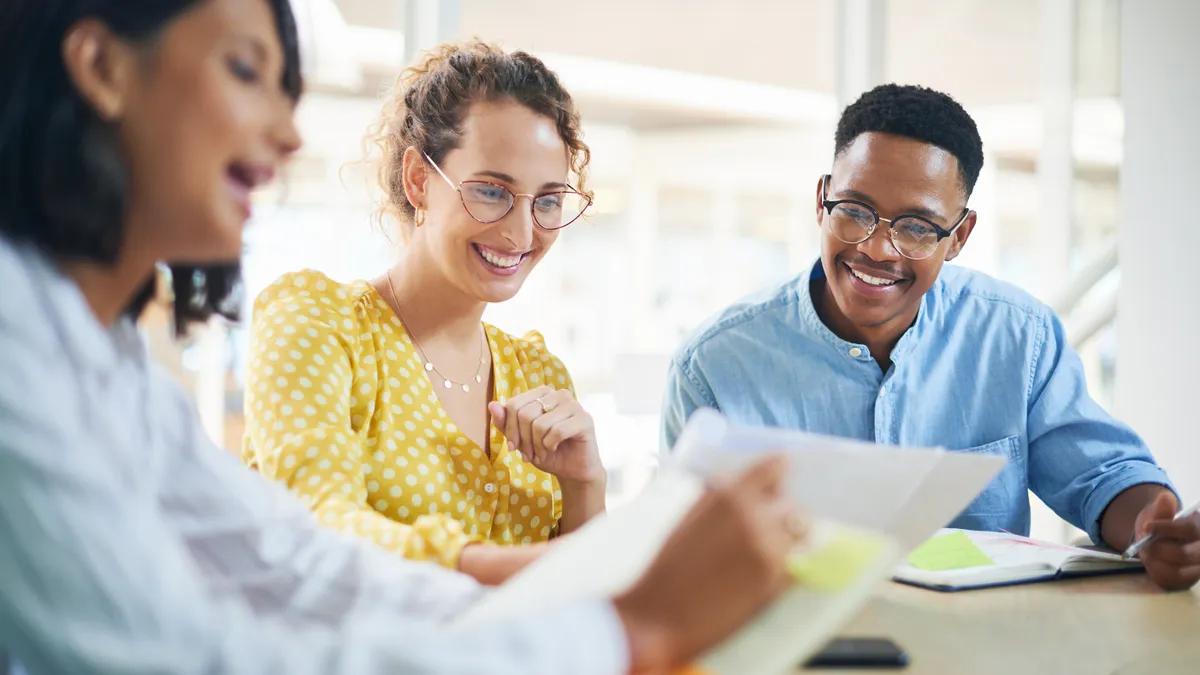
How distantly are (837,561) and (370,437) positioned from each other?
88 centimetres

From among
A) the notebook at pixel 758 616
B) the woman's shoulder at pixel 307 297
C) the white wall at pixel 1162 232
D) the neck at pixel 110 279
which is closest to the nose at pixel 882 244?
the woman's shoulder at pixel 307 297

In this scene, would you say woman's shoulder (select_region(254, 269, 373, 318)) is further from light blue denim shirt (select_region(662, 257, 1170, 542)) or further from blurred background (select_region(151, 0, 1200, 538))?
blurred background (select_region(151, 0, 1200, 538))

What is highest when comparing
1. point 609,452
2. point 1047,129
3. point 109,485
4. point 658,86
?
point 658,86

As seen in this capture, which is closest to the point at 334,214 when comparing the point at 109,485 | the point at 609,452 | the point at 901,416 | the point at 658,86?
the point at 609,452

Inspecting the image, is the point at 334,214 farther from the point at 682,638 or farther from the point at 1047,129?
the point at 682,638

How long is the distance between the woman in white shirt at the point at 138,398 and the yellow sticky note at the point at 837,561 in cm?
3

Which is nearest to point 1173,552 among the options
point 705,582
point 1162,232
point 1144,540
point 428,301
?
point 1144,540

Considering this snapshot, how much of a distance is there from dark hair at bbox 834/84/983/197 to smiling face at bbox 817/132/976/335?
2cm

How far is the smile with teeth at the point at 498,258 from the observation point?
1.55 metres

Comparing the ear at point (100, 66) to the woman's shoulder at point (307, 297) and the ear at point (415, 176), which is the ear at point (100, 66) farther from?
the ear at point (415, 176)

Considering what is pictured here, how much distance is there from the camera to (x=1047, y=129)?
3.80 metres

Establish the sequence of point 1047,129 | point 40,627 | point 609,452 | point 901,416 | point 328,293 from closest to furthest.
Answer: point 40,627 → point 328,293 → point 901,416 → point 1047,129 → point 609,452

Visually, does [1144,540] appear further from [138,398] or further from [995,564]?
[138,398]

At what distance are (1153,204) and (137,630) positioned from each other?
3233 millimetres
